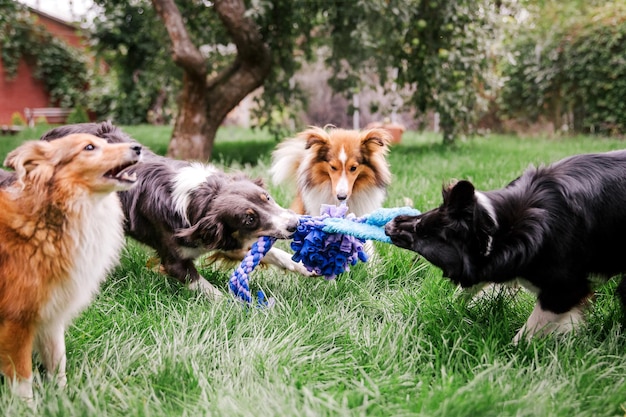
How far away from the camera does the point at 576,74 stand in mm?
11555

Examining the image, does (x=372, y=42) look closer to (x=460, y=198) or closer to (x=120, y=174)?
(x=460, y=198)

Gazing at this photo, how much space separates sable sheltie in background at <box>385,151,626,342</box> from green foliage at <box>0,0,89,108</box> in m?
19.7

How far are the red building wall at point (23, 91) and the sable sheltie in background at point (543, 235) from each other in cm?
1947

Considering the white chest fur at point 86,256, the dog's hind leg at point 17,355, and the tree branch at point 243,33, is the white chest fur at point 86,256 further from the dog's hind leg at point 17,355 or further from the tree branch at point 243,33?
the tree branch at point 243,33

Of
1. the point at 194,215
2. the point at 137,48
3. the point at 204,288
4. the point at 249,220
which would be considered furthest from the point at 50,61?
the point at 249,220

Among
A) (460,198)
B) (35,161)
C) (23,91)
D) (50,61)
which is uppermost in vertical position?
(50,61)

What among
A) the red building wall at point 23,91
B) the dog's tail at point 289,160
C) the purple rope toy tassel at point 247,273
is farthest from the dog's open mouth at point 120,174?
the red building wall at point 23,91

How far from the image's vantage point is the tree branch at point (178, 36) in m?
7.34

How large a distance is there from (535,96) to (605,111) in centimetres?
188

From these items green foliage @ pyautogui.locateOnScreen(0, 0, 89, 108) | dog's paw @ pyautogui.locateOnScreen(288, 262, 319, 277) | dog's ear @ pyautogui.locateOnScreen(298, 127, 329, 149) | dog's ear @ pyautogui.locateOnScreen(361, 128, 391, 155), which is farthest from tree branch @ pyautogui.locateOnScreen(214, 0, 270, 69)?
green foliage @ pyautogui.locateOnScreen(0, 0, 89, 108)

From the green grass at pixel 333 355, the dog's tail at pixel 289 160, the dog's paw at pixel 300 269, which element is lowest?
the green grass at pixel 333 355

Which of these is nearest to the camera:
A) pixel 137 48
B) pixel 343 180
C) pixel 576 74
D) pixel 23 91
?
pixel 343 180

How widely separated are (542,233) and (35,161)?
7.83ft

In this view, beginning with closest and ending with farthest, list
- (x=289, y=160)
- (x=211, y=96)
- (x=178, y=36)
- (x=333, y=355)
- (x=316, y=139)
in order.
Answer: (x=333, y=355)
(x=316, y=139)
(x=289, y=160)
(x=178, y=36)
(x=211, y=96)
